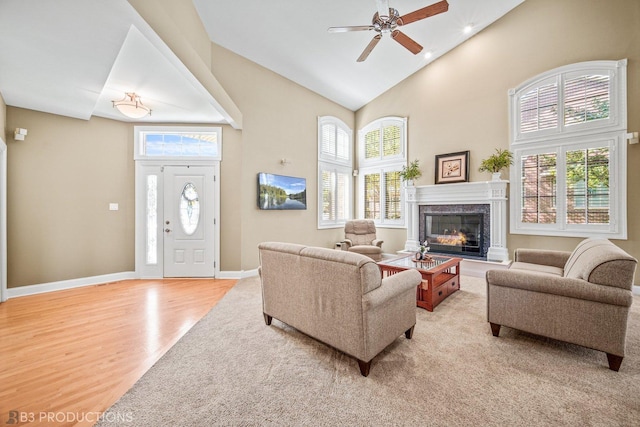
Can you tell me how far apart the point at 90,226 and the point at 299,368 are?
4577 millimetres

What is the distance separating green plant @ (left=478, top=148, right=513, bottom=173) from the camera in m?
4.55

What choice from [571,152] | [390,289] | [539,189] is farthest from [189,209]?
[571,152]

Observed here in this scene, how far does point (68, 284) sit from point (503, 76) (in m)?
8.54

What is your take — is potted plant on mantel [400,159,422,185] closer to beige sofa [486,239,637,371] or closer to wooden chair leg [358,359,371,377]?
beige sofa [486,239,637,371]

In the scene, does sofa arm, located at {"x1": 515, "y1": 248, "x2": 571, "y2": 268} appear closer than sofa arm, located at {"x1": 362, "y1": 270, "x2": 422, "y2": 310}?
No

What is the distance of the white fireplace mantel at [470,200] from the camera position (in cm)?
470

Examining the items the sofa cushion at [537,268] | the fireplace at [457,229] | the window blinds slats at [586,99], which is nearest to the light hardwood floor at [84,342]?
the sofa cushion at [537,268]

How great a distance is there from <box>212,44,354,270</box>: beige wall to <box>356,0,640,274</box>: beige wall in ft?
7.13

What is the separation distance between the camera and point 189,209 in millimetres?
4703

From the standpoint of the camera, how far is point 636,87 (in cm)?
364

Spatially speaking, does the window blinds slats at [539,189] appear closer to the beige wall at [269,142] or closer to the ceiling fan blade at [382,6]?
the ceiling fan blade at [382,6]

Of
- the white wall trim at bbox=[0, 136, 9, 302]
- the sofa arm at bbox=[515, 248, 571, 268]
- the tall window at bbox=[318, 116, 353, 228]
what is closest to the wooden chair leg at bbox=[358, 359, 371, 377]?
the sofa arm at bbox=[515, 248, 571, 268]

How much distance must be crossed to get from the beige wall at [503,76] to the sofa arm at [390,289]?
3642 millimetres

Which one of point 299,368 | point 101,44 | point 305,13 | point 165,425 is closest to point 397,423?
point 299,368
